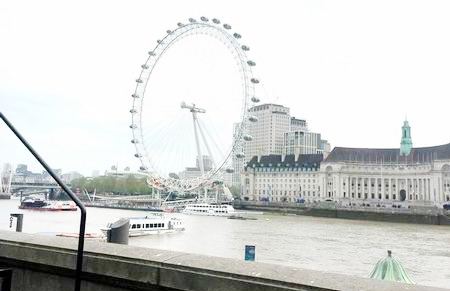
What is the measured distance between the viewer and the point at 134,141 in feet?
203

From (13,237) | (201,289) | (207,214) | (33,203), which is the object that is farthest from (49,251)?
(33,203)

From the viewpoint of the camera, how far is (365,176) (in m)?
119

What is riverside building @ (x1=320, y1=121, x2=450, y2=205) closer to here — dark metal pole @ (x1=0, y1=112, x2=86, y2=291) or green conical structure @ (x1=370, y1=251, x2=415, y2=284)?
green conical structure @ (x1=370, y1=251, x2=415, y2=284)

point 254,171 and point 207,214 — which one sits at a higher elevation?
point 254,171

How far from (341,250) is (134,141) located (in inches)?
1424

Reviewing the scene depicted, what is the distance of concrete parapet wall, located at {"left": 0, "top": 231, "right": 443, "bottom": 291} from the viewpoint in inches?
101

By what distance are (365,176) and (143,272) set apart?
399ft

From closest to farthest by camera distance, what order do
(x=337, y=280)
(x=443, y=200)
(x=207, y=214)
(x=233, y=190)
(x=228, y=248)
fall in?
1. (x=337, y=280)
2. (x=228, y=248)
3. (x=207, y=214)
4. (x=443, y=200)
5. (x=233, y=190)

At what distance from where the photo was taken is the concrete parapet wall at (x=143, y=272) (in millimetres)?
2572

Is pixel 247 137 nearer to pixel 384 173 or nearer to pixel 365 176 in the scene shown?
pixel 384 173

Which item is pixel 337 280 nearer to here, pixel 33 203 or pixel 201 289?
pixel 201 289

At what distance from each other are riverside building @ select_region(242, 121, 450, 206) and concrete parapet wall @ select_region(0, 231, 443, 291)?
108631mm

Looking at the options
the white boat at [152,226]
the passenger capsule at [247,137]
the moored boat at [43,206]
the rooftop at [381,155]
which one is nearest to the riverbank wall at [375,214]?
the rooftop at [381,155]

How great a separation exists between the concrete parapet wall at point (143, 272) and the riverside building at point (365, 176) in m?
109
